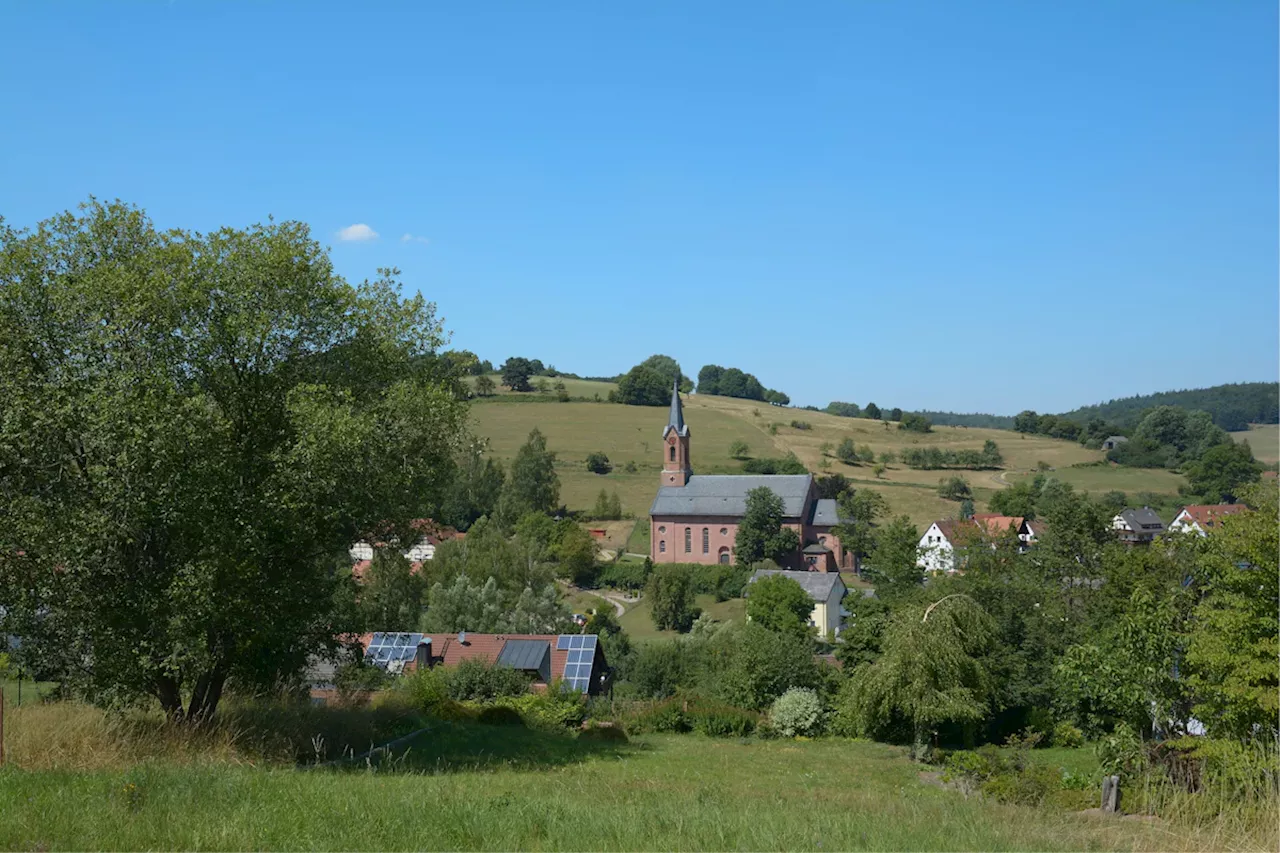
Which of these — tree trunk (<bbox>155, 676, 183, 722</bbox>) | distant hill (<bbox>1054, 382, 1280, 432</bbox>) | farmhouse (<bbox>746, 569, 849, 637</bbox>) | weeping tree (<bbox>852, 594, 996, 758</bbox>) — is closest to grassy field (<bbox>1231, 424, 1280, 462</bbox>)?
distant hill (<bbox>1054, 382, 1280, 432</bbox>)

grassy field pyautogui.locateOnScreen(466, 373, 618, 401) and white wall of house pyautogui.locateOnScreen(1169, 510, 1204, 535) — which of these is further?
grassy field pyautogui.locateOnScreen(466, 373, 618, 401)

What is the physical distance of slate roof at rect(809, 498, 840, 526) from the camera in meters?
86.9

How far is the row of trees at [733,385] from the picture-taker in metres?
179

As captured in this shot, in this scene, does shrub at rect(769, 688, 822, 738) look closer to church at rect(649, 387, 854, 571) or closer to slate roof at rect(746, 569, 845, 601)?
slate roof at rect(746, 569, 845, 601)

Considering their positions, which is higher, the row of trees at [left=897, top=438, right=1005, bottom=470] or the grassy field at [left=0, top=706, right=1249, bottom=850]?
the row of trees at [left=897, top=438, right=1005, bottom=470]

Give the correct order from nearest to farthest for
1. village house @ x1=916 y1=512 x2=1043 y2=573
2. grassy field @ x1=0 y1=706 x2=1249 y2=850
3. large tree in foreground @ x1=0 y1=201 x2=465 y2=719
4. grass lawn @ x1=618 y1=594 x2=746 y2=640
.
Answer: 1. grassy field @ x1=0 y1=706 x2=1249 y2=850
2. large tree in foreground @ x1=0 y1=201 x2=465 y2=719
3. village house @ x1=916 y1=512 x2=1043 y2=573
4. grass lawn @ x1=618 y1=594 x2=746 y2=640

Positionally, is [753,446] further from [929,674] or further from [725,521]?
[929,674]

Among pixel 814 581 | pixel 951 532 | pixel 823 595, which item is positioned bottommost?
pixel 823 595

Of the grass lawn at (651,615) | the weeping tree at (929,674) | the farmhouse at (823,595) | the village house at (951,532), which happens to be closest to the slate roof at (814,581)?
the farmhouse at (823,595)

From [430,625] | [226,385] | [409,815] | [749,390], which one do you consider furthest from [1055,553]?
[749,390]

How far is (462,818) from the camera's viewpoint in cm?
767

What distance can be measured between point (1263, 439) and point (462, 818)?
486 ft

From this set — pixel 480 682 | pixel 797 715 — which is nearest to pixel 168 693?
pixel 480 682

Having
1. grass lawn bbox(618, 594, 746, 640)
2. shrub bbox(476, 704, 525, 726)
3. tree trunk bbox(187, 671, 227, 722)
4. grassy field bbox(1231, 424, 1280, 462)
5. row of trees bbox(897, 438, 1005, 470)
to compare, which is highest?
grassy field bbox(1231, 424, 1280, 462)
